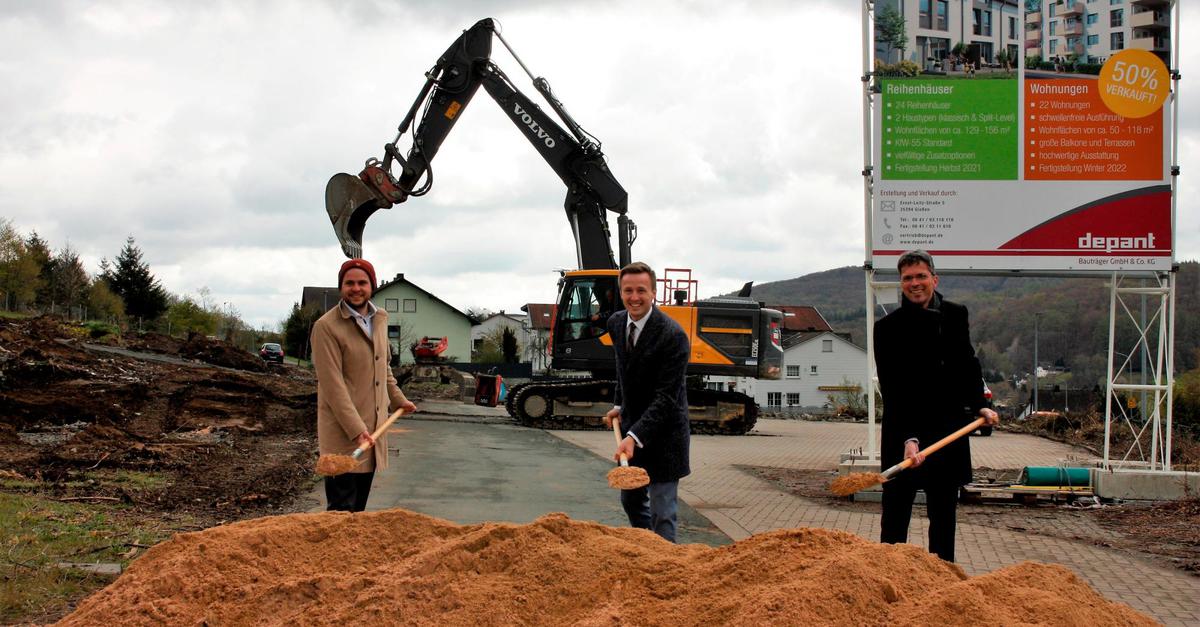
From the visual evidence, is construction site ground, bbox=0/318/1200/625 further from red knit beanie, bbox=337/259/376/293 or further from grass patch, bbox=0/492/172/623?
red knit beanie, bbox=337/259/376/293

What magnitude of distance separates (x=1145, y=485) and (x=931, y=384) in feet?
24.5

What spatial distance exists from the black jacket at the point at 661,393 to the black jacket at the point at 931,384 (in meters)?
1.00

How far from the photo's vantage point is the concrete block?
11.2 m

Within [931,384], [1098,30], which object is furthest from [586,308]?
[931,384]

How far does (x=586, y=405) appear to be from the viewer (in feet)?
73.3

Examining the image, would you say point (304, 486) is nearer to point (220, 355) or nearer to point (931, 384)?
point (931, 384)

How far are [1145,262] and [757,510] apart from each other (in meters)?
5.22

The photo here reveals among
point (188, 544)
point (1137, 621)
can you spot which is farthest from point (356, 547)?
point (1137, 621)

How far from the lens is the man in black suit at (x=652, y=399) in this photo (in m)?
5.43

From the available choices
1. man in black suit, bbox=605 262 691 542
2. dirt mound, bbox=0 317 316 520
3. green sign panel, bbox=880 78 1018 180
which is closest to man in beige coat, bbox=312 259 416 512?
man in black suit, bbox=605 262 691 542

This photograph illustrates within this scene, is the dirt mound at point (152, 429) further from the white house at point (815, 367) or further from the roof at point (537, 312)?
the roof at point (537, 312)

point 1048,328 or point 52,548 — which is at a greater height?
point 1048,328

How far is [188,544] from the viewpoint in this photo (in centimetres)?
434

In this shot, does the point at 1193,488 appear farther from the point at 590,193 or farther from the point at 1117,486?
the point at 590,193
